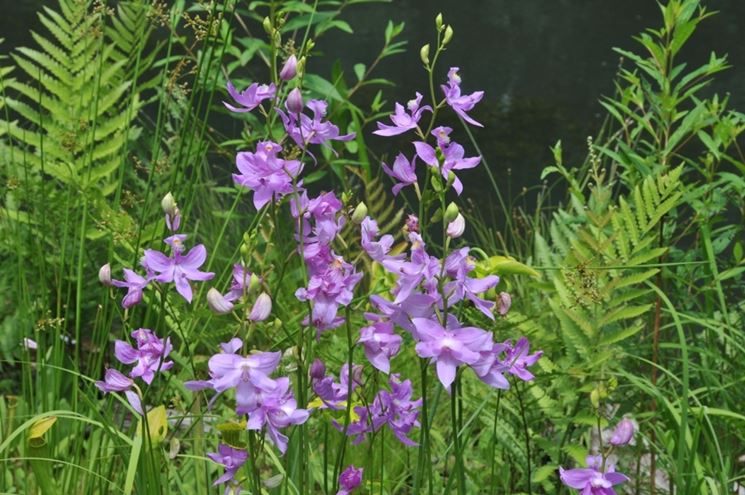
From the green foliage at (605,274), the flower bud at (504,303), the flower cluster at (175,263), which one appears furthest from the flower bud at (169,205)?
the green foliage at (605,274)

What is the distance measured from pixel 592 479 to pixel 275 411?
1.39 ft

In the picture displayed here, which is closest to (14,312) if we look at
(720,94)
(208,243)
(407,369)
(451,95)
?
(208,243)

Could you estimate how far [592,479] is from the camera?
1318 mm

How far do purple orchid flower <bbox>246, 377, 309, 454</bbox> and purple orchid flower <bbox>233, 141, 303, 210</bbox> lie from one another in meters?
0.22

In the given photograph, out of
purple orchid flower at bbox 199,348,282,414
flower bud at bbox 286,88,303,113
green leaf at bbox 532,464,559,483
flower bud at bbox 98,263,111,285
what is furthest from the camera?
green leaf at bbox 532,464,559,483

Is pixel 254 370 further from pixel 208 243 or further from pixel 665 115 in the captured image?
pixel 208 243

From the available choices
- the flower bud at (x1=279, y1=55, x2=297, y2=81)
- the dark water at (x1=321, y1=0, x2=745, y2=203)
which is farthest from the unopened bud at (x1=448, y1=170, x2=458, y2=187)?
the dark water at (x1=321, y1=0, x2=745, y2=203)

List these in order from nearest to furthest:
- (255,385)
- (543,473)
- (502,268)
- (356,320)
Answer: (255,385) → (502,268) → (543,473) → (356,320)

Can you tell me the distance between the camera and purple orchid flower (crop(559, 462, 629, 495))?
1.31 m

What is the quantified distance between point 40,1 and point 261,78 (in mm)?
2773

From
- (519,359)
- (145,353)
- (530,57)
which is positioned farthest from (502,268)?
(530,57)

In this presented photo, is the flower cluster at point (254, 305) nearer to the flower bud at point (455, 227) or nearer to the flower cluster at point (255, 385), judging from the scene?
the flower cluster at point (255, 385)

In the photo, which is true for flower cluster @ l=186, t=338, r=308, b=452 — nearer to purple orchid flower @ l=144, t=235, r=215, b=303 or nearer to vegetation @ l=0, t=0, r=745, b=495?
vegetation @ l=0, t=0, r=745, b=495

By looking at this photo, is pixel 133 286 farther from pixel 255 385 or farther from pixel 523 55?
pixel 523 55
